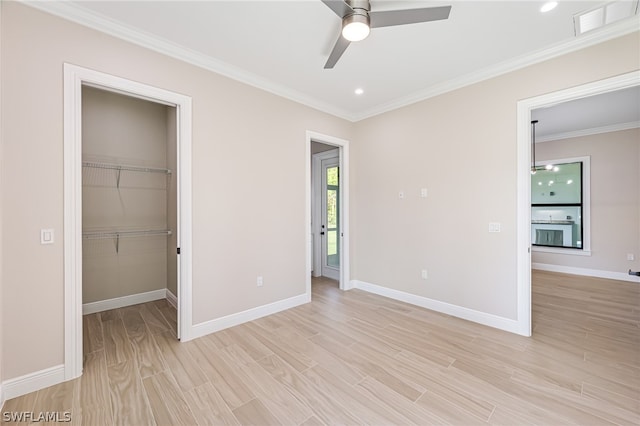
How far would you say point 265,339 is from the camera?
9.48 ft

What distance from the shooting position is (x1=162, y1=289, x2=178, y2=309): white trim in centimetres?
392

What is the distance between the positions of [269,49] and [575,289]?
592cm

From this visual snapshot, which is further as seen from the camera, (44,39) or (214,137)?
(214,137)

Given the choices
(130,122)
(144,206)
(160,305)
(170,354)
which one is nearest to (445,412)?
(170,354)

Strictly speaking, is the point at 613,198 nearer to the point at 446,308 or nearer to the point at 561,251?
the point at 561,251

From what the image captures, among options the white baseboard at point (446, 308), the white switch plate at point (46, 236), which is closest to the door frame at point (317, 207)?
the white baseboard at point (446, 308)

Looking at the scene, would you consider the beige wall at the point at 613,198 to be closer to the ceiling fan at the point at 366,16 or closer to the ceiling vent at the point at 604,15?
the ceiling vent at the point at 604,15

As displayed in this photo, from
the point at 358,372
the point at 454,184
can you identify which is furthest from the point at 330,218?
the point at 358,372

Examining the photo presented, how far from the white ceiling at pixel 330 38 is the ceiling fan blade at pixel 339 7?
1.06ft

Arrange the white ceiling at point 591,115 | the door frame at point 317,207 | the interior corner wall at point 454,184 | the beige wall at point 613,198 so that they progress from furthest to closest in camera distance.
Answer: the door frame at point 317,207 → the beige wall at point 613,198 → the white ceiling at point 591,115 → the interior corner wall at point 454,184

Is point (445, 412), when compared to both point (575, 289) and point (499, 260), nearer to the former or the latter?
point (499, 260)

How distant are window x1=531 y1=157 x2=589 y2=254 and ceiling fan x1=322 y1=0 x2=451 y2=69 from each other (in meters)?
5.58

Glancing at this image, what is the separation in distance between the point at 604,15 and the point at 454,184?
187cm

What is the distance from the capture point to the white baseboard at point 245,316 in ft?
9.62
